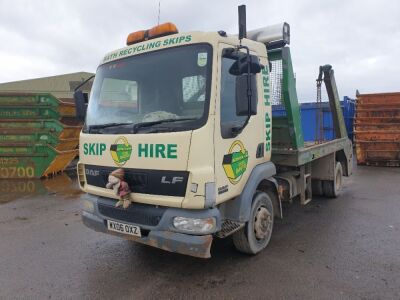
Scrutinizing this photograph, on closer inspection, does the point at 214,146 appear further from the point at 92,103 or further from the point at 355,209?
the point at 355,209

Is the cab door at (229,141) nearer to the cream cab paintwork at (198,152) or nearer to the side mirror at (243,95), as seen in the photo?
the cream cab paintwork at (198,152)

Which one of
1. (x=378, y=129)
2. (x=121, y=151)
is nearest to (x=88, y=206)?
(x=121, y=151)

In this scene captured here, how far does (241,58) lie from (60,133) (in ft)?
24.6

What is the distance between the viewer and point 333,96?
22.0ft

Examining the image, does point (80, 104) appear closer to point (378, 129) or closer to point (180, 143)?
point (180, 143)

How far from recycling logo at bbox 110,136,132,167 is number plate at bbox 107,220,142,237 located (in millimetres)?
605

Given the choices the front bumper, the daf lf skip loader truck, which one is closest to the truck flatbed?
the daf lf skip loader truck

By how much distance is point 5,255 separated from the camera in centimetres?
435

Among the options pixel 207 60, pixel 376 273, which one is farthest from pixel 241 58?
pixel 376 273

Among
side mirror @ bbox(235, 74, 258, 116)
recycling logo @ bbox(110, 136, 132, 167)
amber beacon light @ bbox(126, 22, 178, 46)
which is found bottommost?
recycling logo @ bbox(110, 136, 132, 167)

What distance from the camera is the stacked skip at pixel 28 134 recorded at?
30.7ft

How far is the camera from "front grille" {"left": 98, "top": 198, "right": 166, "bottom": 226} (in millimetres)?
3346

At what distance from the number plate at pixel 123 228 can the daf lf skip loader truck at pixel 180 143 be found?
0.01 meters

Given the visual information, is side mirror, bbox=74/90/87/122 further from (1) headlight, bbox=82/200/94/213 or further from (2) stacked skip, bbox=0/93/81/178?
(2) stacked skip, bbox=0/93/81/178
